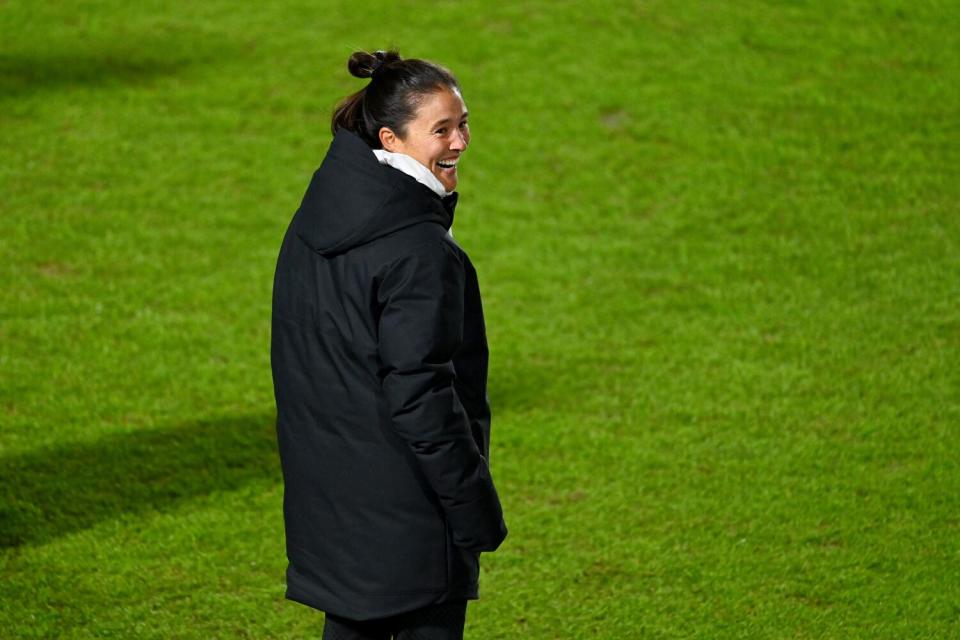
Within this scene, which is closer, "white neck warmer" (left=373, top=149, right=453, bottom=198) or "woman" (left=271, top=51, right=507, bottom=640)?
"woman" (left=271, top=51, right=507, bottom=640)

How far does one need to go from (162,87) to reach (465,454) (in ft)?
28.5

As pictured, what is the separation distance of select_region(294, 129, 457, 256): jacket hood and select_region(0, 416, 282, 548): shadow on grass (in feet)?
10.0

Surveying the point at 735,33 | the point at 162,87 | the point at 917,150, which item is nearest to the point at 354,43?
the point at 162,87

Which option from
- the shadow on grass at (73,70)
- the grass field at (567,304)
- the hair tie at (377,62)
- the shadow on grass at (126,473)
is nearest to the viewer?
the hair tie at (377,62)

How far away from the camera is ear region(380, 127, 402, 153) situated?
321cm

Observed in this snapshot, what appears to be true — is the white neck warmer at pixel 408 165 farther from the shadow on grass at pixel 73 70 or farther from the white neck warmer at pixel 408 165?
the shadow on grass at pixel 73 70

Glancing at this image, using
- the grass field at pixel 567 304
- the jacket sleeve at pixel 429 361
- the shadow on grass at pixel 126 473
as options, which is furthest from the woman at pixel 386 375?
the shadow on grass at pixel 126 473

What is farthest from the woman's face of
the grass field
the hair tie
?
the grass field

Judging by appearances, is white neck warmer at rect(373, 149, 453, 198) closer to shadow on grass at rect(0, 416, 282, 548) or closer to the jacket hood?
the jacket hood

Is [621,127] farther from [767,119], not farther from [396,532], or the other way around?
[396,532]

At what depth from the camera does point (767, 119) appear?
1035 cm

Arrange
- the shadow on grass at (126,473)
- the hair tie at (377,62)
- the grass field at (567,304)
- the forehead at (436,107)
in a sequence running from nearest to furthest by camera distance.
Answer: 1. the forehead at (436,107)
2. the hair tie at (377,62)
3. the grass field at (567,304)
4. the shadow on grass at (126,473)

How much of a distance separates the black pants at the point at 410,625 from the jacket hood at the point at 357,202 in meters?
0.96

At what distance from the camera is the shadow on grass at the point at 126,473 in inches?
226
